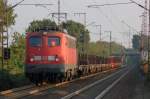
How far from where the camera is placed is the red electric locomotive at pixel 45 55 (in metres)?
31.7

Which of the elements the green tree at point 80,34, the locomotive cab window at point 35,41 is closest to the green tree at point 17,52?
the green tree at point 80,34

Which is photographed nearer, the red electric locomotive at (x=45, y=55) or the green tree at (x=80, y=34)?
the red electric locomotive at (x=45, y=55)

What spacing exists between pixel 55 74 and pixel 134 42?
6501 inches

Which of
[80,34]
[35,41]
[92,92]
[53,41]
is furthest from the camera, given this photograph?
[80,34]

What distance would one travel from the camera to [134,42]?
642 ft

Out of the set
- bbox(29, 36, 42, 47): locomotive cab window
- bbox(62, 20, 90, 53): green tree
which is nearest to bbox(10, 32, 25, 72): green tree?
bbox(62, 20, 90, 53): green tree

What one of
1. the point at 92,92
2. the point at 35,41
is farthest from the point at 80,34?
the point at 92,92

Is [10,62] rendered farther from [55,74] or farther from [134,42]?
[134,42]

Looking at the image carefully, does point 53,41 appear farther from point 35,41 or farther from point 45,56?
point 45,56

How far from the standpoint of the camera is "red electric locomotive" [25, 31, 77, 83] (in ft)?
104

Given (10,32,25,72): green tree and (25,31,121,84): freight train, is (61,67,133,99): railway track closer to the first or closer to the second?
(25,31,121,84): freight train

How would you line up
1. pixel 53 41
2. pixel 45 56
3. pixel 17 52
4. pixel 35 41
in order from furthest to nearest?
pixel 17 52 → pixel 53 41 → pixel 35 41 → pixel 45 56

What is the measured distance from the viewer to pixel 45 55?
32094mm

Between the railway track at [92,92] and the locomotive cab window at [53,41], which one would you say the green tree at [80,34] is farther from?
the locomotive cab window at [53,41]
